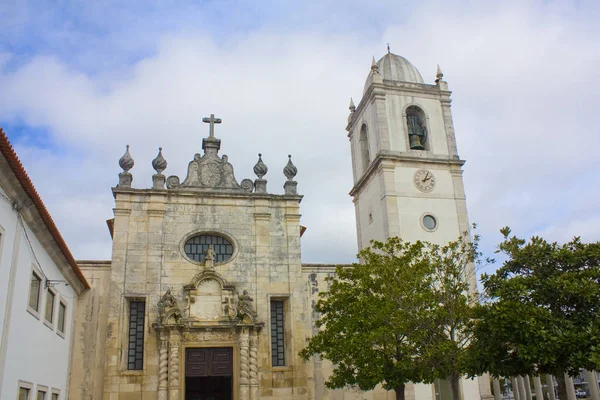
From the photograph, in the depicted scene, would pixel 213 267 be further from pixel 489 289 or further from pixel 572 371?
pixel 572 371

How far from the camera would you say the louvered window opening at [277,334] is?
64.6 feet

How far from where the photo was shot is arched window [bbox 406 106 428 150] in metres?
24.8

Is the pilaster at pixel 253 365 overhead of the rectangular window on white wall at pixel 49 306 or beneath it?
beneath

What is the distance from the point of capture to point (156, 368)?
18109mm

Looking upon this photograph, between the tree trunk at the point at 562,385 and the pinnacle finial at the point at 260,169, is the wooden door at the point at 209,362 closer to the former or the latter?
the pinnacle finial at the point at 260,169

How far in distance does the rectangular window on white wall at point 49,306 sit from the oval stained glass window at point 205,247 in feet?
18.8

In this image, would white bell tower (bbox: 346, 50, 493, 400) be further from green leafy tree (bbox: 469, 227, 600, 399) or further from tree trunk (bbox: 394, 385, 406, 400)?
green leafy tree (bbox: 469, 227, 600, 399)

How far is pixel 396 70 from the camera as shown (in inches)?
1045

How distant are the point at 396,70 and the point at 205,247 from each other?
12.8 m

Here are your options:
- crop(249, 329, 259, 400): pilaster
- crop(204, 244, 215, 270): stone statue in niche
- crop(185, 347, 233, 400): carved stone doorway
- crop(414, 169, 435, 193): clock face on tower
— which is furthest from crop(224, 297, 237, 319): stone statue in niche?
crop(414, 169, 435, 193): clock face on tower

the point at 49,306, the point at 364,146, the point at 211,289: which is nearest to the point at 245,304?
the point at 211,289

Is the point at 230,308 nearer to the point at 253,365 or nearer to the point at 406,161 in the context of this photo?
the point at 253,365

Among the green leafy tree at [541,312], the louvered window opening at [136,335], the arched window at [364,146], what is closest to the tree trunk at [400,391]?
the green leafy tree at [541,312]

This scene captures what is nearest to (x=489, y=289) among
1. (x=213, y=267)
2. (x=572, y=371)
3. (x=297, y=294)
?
(x=572, y=371)
